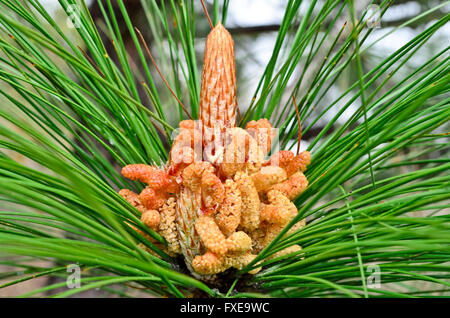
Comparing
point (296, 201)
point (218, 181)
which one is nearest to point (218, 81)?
point (218, 181)

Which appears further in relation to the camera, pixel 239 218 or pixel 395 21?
pixel 395 21

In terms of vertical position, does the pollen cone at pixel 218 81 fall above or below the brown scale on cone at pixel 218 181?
above

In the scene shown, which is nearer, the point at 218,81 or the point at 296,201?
the point at 218,81

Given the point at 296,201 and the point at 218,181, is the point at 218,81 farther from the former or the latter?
the point at 296,201

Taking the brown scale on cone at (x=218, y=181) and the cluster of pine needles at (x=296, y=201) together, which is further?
the brown scale on cone at (x=218, y=181)
